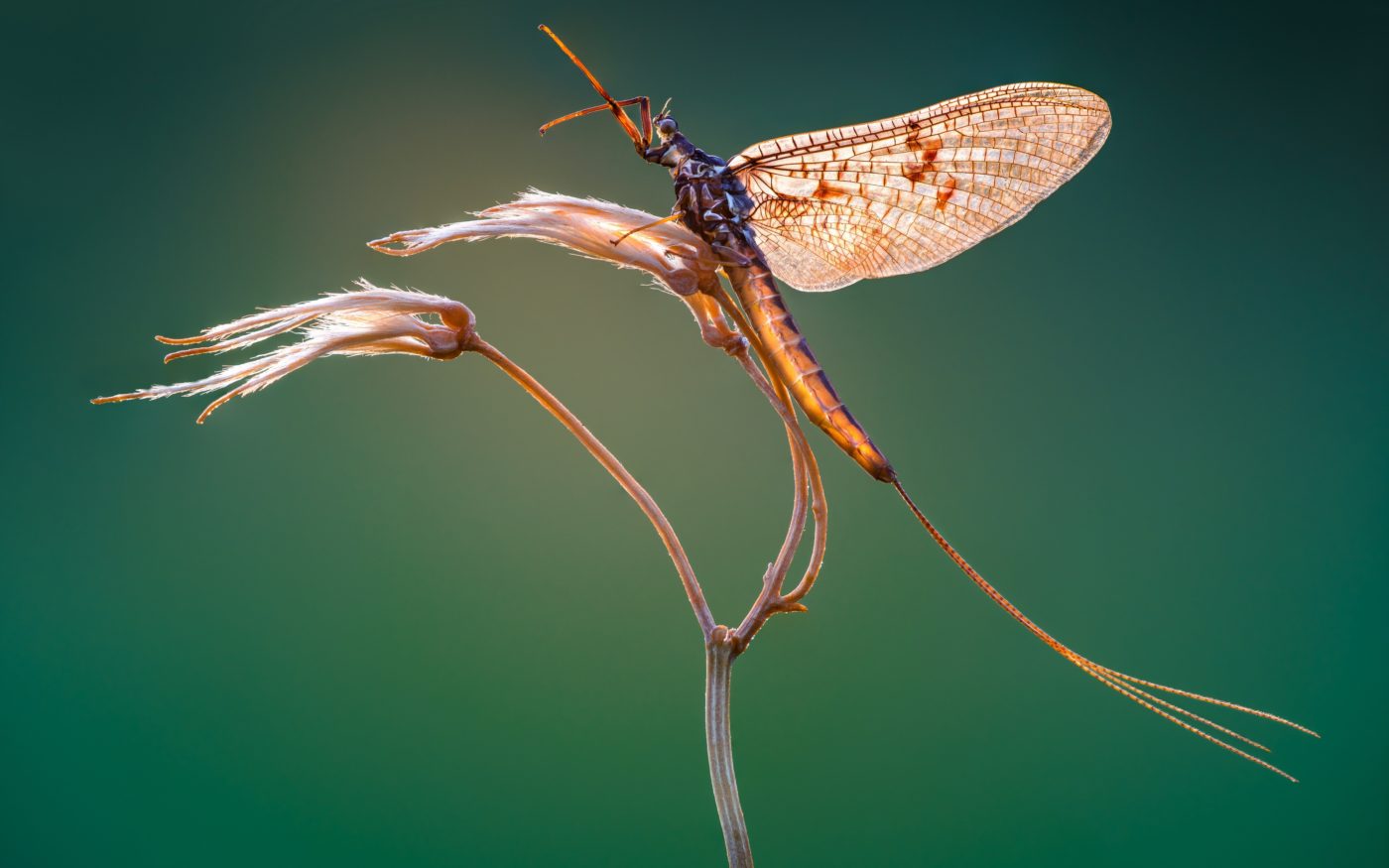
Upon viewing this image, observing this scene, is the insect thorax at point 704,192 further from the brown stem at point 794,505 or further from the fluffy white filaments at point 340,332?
the fluffy white filaments at point 340,332

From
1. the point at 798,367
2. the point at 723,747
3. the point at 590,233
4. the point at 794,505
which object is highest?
→ the point at 590,233

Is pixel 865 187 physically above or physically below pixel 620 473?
above

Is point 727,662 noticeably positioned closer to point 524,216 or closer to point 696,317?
point 696,317

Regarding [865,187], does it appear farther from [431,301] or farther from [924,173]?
[431,301]

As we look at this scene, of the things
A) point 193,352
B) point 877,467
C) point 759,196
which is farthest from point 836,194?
point 193,352

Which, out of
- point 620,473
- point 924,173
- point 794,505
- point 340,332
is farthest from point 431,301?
point 924,173

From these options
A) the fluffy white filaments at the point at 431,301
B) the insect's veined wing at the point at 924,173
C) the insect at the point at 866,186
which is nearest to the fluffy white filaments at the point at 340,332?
the fluffy white filaments at the point at 431,301

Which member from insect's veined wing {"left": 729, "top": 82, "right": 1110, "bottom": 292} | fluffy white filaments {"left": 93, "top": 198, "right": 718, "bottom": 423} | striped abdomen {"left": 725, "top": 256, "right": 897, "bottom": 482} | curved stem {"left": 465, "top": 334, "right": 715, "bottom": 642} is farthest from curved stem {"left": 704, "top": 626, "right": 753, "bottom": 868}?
insect's veined wing {"left": 729, "top": 82, "right": 1110, "bottom": 292}
